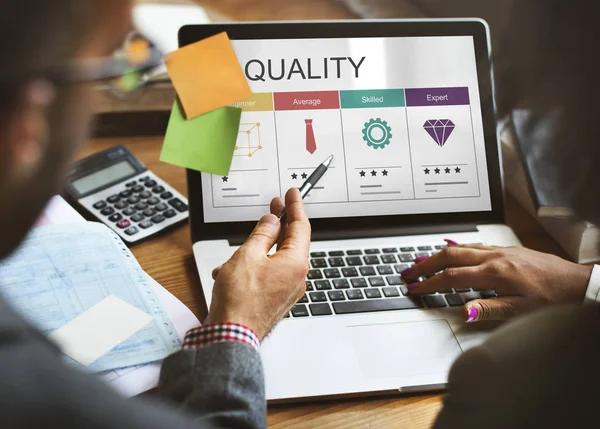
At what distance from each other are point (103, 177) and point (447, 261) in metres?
0.52

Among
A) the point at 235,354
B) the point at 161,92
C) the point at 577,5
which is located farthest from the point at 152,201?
the point at 577,5

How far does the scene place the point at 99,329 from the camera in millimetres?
746

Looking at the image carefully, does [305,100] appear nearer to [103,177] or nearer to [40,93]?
[103,177]

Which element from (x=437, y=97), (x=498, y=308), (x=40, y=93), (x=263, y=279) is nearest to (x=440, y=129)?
(x=437, y=97)

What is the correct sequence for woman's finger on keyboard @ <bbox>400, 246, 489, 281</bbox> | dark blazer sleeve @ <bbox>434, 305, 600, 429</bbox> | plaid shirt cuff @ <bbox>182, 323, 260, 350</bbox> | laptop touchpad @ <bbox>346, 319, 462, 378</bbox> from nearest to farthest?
dark blazer sleeve @ <bbox>434, 305, 600, 429</bbox> → plaid shirt cuff @ <bbox>182, 323, 260, 350</bbox> → laptop touchpad @ <bbox>346, 319, 462, 378</bbox> → woman's finger on keyboard @ <bbox>400, 246, 489, 281</bbox>

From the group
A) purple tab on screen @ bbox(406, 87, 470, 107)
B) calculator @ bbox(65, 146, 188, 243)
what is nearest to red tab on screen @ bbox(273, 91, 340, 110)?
purple tab on screen @ bbox(406, 87, 470, 107)

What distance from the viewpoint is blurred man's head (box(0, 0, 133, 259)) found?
368mm

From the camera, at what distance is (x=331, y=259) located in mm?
898

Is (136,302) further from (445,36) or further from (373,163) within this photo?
(445,36)

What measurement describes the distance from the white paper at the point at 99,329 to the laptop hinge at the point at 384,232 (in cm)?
19

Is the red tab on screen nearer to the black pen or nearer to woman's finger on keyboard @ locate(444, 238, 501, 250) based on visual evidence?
the black pen

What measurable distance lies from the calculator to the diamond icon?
373mm

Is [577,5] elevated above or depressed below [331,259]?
above

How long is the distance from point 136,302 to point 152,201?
24 cm
